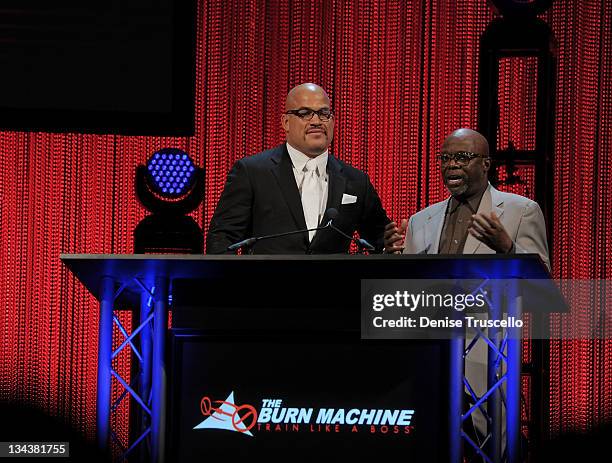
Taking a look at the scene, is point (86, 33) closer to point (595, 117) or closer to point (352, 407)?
point (595, 117)

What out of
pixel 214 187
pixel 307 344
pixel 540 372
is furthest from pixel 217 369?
pixel 214 187

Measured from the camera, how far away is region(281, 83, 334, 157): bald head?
12.1 feet

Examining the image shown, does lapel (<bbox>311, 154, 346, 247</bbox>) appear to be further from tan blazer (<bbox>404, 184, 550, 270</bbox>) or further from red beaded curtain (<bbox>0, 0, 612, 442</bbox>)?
red beaded curtain (<bbox>0, 0, 612, 442</bbox>)

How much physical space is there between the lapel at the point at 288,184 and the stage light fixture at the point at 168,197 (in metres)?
0.43

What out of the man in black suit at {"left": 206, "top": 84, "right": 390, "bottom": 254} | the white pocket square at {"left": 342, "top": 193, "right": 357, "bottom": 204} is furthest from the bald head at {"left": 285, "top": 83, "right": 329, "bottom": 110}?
the white pocket square at {"left": 342, "top": 193, "right": 357, "bottom": 204}

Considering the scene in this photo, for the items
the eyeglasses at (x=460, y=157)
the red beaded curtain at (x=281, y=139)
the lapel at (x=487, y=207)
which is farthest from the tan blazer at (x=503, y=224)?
the red beaded curtain at (x=281, y=139)

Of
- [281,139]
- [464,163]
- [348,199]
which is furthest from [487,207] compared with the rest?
[281,139]

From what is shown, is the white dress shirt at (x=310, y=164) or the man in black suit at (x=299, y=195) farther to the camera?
the white dress shirt at (x=310, y=164)

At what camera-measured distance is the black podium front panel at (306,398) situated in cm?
266

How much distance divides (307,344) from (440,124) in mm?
2524

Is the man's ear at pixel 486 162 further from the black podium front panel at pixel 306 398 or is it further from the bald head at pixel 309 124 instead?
the black podium front panel at pixel 306 398

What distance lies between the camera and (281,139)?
5090mm

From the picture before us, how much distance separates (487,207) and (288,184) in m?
0.73

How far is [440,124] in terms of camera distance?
5012 millimetres
